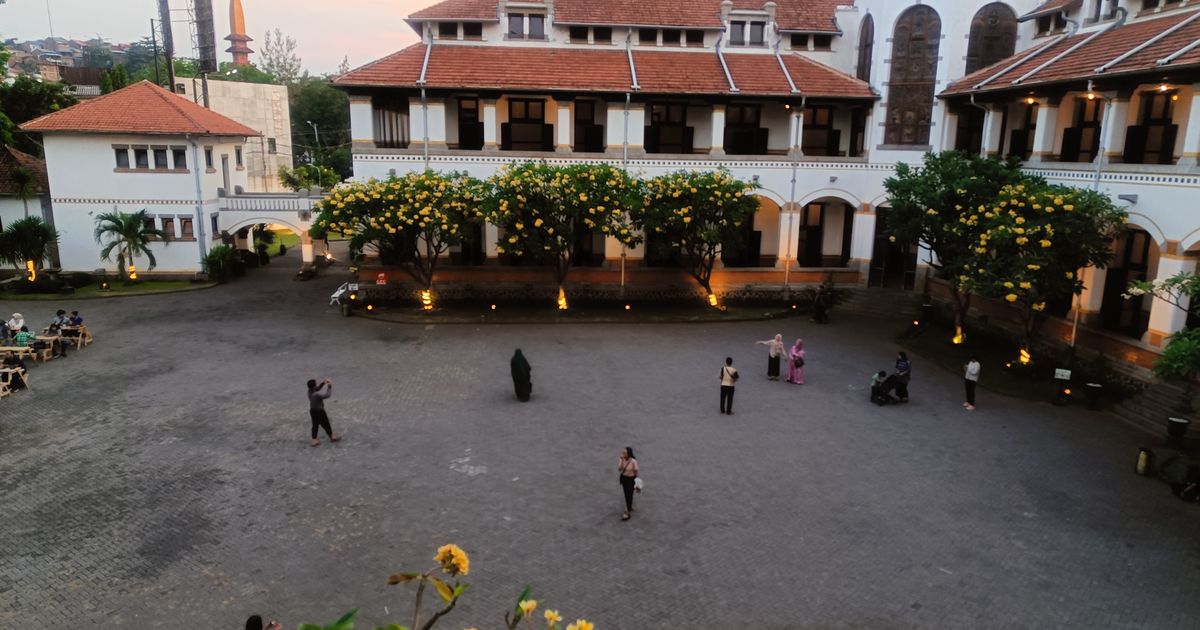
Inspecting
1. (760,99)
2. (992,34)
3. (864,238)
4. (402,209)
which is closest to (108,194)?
(402,209)

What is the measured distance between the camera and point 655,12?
1256 inches

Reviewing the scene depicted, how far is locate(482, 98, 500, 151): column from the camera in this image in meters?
29.2

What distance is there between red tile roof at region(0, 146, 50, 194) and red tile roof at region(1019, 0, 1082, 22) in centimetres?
3919

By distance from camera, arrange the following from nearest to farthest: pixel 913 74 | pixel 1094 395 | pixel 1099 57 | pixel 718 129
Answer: pixel 1094 395
pixel 1099 57
pixel 913 74
pixel 718 129

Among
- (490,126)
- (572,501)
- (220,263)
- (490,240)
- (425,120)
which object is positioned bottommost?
(572,501)

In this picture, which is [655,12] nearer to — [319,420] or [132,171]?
[132,171]

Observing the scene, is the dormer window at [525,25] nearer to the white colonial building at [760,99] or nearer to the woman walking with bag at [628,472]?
the white colonial building at [760,99]

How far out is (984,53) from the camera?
27.4 m

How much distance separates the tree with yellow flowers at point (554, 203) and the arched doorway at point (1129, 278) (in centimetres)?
1471

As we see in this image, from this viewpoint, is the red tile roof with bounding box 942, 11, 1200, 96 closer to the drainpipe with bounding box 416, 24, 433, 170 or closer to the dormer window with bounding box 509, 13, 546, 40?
the dormer window with bounding box 509, 13, 546, 40

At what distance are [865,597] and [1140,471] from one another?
26.8ft

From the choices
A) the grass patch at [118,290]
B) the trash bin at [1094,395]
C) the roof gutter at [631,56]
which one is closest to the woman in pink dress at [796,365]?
the trash bin at [1094,395]

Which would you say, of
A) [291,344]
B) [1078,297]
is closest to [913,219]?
[1078,297]

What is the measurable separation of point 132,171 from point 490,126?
15543 mm
